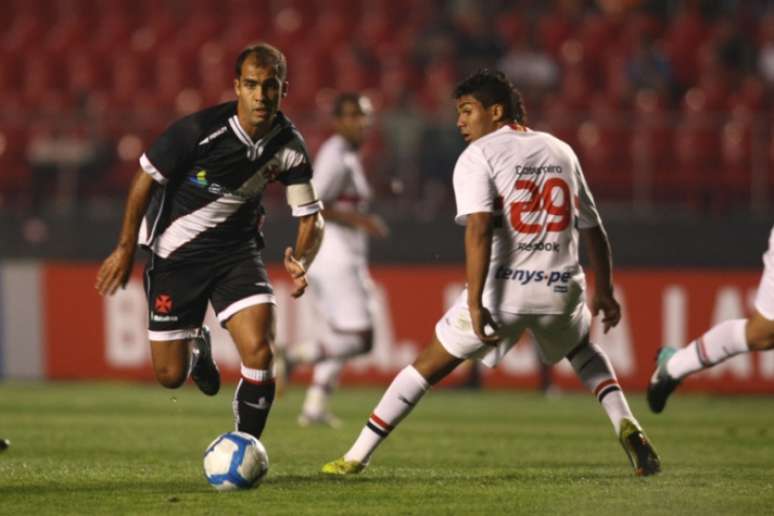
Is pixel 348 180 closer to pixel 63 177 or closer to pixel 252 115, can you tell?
pixel 252 115

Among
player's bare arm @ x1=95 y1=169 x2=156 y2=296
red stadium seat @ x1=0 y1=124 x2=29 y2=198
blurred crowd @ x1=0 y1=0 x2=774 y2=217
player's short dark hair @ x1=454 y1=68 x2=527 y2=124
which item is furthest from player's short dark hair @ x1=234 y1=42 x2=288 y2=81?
red stadium seat @ x1=0 y1=124 x2=29 y2=198

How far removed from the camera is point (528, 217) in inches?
302

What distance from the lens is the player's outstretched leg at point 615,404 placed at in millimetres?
7914

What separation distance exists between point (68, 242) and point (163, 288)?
9120 millimetres

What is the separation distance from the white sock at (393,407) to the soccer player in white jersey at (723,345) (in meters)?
1.49

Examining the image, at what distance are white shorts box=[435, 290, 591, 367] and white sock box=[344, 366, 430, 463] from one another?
10.2 inches

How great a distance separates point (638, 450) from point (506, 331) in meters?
0.97

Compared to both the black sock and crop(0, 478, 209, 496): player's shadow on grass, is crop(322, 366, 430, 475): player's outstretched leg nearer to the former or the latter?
the black sock

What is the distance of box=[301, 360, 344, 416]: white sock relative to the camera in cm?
1182

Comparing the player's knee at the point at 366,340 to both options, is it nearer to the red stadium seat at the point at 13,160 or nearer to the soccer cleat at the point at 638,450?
the soccer cleat at the point at 638,450

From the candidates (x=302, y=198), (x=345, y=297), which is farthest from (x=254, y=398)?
(x=345, y=297)

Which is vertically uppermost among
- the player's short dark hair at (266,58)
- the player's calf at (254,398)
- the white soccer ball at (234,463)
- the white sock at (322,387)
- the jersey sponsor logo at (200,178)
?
the player's short dark hair at (266,58)

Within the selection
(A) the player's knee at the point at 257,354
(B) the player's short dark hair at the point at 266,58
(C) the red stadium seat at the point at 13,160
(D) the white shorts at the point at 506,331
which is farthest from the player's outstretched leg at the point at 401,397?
(C) the red stadium seat at the point at 13,160

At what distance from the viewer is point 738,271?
51.7 feet
